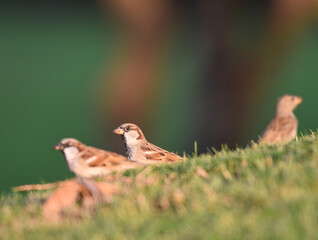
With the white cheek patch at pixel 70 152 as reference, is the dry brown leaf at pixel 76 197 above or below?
below

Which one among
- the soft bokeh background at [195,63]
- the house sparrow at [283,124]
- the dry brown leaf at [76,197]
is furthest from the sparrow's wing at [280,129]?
the dry brown leaf at [76,197]

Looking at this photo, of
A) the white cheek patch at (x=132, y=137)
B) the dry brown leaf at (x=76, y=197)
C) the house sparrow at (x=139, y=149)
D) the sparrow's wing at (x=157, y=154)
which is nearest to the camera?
the dry brown leaf at (x=76, y=197)

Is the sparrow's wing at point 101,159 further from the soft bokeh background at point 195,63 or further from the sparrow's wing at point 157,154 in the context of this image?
the soft bokeh background at point 195,63

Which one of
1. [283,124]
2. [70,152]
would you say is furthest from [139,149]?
[283,124]

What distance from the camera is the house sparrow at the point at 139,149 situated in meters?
8.51

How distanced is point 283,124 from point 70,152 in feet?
17.0

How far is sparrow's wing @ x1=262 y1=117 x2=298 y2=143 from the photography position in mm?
11314

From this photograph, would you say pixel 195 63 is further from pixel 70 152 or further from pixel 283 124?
pixel 70 152

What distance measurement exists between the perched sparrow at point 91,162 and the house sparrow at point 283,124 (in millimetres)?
4133

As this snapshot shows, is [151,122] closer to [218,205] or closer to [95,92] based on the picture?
[95,92]

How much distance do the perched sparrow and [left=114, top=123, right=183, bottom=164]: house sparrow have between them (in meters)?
1.23

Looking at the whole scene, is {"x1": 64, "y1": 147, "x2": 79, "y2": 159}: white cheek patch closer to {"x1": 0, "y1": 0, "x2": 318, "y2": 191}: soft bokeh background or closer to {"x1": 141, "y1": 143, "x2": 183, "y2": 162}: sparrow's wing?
{"x1": 141, "y1": 143, "x2": 183, "y2": 162}: sparrow's wing

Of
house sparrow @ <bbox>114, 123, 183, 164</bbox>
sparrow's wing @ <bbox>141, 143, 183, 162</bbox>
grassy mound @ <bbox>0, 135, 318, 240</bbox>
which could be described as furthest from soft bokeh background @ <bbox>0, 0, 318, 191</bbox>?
grassy mound @ <bbox>0, 135, 318, 240</bbox>

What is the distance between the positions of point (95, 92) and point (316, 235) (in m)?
11.4
